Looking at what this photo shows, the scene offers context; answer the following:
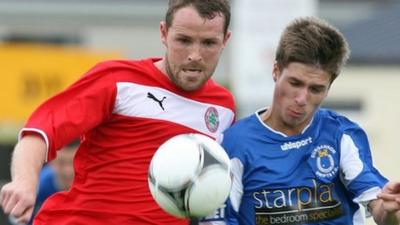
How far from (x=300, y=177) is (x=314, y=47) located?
0.65 metres

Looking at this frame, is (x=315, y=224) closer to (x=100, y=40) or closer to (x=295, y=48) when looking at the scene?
(x=295, y=48)

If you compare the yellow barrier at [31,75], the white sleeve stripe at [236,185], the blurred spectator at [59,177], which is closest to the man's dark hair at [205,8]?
the white sleeve stripe at [236,185]

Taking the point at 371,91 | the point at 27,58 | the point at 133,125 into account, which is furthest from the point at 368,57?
the point at 133,125

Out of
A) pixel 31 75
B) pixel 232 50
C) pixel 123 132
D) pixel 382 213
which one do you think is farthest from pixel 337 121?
pixel 232 50

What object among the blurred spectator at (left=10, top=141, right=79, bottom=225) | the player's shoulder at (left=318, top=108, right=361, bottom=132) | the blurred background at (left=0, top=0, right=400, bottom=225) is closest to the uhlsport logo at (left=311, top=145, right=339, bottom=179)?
the player's shoulder at (left=318, top=108, right=361, bottom=132)

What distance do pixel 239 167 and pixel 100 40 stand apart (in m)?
24.6

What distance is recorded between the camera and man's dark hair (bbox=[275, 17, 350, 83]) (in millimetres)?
6035

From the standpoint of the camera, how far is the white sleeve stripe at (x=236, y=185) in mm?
6008

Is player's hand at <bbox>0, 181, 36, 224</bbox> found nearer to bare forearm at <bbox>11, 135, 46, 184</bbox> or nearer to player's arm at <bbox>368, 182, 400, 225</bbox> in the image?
bare forearm at <bbox>11, 135, 46, 184</bbox>

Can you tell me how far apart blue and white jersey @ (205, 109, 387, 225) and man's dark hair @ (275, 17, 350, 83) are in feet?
1.11

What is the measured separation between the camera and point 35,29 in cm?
3055

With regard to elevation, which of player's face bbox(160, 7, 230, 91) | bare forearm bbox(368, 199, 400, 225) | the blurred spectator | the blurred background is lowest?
the blurred background

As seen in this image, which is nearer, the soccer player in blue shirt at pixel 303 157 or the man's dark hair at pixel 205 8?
the soccer player in blue shirt at pixel 303 157

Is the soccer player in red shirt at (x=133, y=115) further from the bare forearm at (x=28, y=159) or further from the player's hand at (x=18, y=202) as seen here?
the player's hand at (x=18, y=202)
